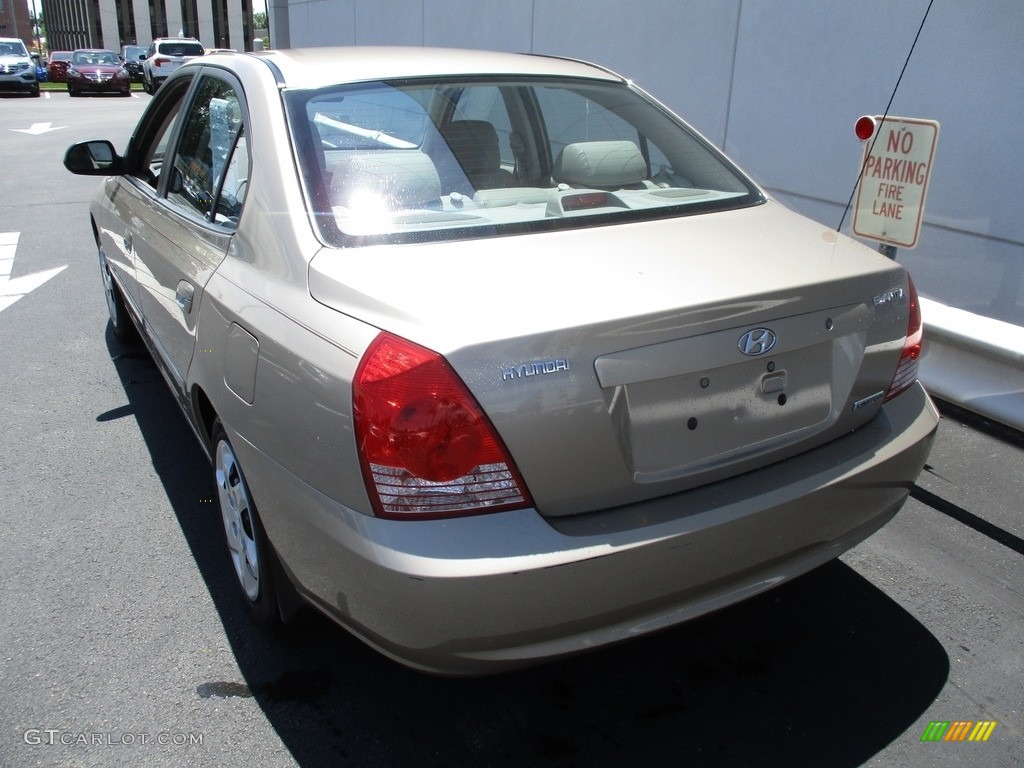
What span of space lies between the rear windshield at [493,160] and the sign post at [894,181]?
1203 millimetres

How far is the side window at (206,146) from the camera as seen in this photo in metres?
3.05

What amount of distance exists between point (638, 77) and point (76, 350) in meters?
5.94

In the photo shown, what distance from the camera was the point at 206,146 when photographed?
3.32 metres

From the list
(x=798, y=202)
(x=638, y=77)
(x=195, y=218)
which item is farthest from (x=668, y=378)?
(x=638, y=77)

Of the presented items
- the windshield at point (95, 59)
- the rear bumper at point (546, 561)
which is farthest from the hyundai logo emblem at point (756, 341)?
the windshield at point (95, 59)

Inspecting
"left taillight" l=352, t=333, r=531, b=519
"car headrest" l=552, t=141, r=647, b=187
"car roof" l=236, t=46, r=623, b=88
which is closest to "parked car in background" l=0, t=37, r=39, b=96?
"car roof" l=236, t=46, r=623, b=88

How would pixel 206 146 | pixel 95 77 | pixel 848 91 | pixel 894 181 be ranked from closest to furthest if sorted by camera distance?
1. pixel 206 146
2. pixel 894 181
3. pixel 848 91
4. pixel 95 77

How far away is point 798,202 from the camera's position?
23.2 ft

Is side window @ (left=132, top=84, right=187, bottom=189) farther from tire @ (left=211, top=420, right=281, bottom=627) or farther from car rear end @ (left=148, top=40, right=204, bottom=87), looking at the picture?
car rear end @ (left=148, top=40, right=204, bottom=87)

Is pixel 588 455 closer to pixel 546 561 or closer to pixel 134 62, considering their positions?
pixel 546 561

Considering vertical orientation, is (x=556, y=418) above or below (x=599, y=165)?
below

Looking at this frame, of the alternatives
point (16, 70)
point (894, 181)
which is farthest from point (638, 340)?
point (16, 70)
